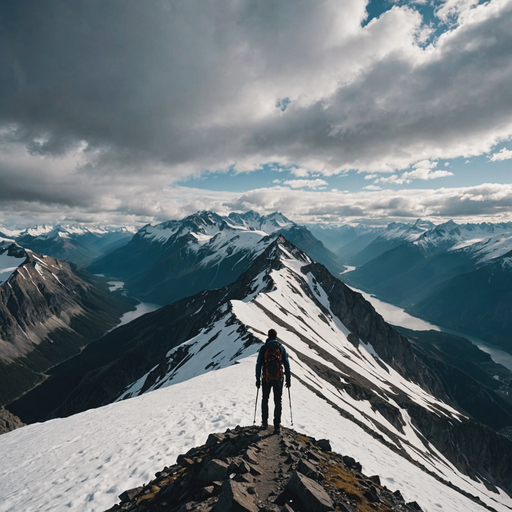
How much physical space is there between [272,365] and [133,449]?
9.78m

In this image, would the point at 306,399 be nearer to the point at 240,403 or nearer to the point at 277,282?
the point at 240,403

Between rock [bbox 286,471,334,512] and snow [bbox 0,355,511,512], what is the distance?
824cm

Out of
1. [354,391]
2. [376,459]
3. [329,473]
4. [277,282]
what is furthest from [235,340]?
[277,282]

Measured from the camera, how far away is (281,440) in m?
13.0

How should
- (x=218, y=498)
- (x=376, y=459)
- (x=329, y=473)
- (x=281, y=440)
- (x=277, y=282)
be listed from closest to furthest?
(x=218, y=498), (x=329, y=473), (x=281, y=440), (x=376, y=459), (x=277, y=282)

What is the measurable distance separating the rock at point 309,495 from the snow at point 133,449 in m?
8.24

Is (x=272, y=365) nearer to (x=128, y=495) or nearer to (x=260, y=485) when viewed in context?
(x=260, y=485)

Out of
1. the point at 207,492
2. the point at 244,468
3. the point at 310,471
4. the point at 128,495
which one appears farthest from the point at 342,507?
the point at 128,495

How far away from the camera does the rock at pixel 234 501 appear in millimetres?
7383

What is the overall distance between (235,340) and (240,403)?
3373 centimetres

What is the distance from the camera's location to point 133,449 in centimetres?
1645

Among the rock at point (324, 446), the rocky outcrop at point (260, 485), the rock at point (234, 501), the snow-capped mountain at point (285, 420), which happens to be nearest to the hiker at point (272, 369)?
the rocky outcrop at point (260, 485)

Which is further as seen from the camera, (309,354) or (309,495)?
(309,354)


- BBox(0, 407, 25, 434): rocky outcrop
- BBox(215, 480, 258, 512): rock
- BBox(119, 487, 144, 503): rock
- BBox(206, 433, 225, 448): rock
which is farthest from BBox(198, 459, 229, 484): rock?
BBox(0, 407, 25, 434): rocky outcrop
